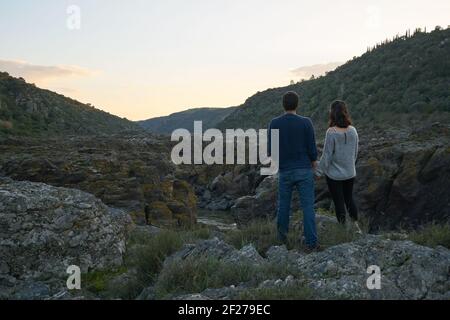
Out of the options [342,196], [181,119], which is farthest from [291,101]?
[181,119]

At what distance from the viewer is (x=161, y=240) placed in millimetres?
7156

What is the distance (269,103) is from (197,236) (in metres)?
60.1

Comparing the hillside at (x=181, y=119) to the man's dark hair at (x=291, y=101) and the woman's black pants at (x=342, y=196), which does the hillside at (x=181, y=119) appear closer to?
the woman's black pants at (x=342, y=196)

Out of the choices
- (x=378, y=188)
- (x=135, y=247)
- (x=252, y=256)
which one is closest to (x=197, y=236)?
(x=135, y=247)

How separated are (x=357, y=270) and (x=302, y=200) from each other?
168 centimetres

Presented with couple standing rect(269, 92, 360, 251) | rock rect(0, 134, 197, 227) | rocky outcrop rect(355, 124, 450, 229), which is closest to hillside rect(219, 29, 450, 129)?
rocky outcrop rect(355, 124, 450, 229)

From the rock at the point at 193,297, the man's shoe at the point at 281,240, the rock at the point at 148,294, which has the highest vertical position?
the man's shoe at the point at 281,240

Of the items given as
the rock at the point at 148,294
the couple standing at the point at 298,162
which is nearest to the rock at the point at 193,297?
the rock at the point at 148,294

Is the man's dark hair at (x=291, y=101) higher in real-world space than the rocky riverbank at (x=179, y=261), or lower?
higher

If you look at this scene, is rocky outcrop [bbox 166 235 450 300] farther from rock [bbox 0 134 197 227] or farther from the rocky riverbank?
rock [bbox 0 134 197 227]

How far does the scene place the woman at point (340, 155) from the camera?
25.9 feet

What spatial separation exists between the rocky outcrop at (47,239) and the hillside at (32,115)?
30.6 meters

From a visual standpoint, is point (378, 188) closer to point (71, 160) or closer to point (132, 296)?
point (71, 160)

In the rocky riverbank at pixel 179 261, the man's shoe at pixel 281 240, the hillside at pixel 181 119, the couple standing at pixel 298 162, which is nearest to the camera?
the rocky riverbank at pixel 179 261
